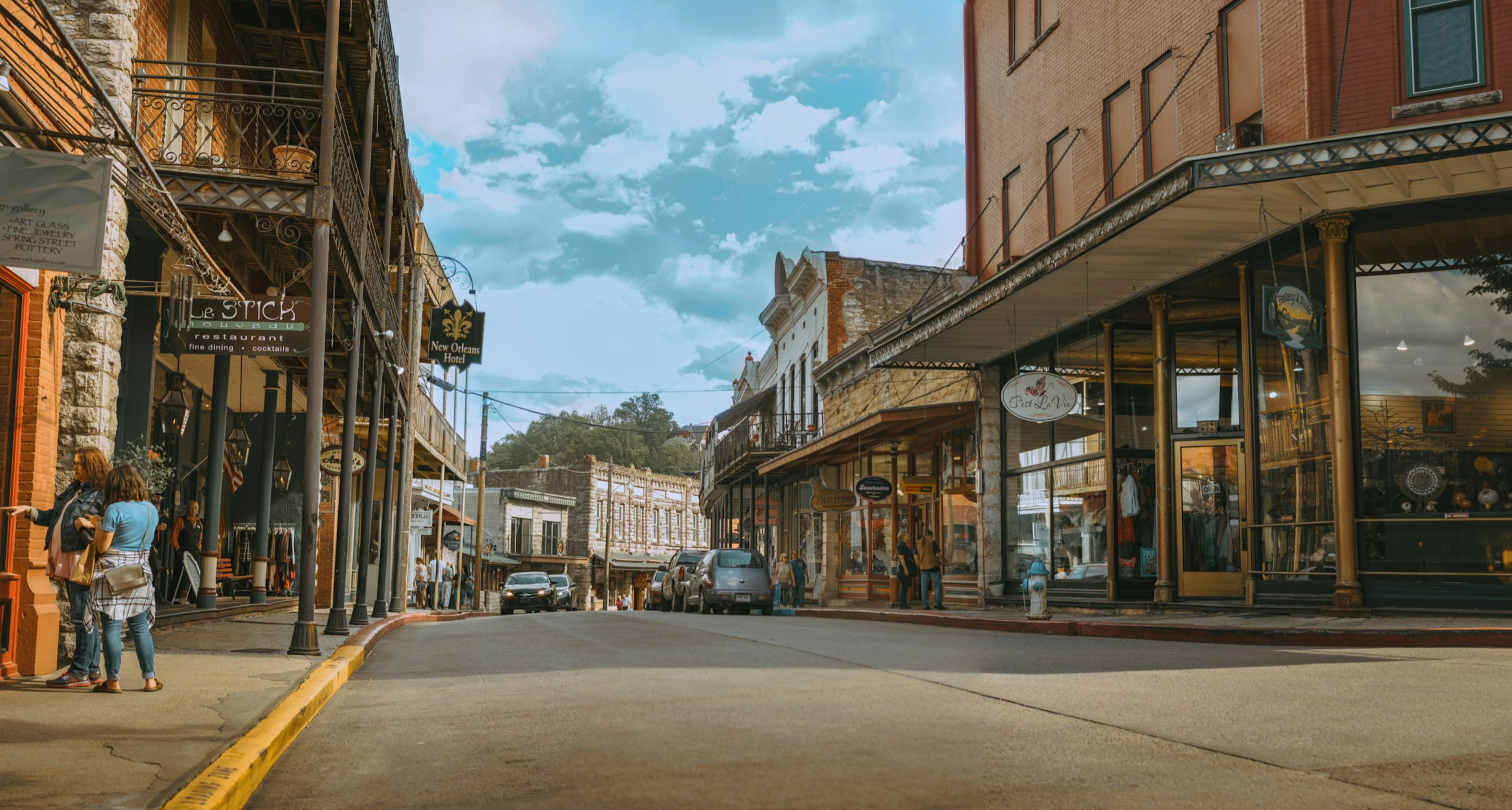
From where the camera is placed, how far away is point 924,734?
645 centimetres

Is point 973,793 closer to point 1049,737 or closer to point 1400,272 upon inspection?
point 1049,737

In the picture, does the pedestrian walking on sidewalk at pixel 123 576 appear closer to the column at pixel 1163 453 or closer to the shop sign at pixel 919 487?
the column at pixel 1163 453

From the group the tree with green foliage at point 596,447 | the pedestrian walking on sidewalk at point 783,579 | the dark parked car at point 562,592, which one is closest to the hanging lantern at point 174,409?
the pedestrian walking on sidewalk at point 783,579

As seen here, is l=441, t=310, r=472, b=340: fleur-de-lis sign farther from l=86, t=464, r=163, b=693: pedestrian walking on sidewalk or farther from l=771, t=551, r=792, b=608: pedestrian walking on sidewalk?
l=86, t=464, r=163, b=693: pedestrian walking on sidewalk

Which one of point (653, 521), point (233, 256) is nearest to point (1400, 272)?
point (233, 256)

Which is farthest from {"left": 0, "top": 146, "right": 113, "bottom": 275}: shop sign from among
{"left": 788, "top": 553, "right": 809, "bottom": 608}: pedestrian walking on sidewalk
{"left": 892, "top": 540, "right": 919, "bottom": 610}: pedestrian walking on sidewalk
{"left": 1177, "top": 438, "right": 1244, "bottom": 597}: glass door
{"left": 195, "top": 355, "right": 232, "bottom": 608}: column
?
{"left": 788, "top": 553, "right": 809, "bottom": 608}: pedestrian walking on sidewalk

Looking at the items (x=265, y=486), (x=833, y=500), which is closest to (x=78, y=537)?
(x=265, y=486)

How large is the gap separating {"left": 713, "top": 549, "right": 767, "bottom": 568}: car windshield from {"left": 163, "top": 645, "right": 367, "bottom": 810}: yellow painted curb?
17960 mm

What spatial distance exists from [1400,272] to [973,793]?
463 inches

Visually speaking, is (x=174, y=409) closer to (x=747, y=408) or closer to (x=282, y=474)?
(x=282, y=474)

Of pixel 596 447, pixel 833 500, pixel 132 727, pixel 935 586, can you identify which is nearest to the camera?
pixel 132 727

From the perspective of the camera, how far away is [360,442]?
99.1 feet

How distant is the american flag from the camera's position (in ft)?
72.1

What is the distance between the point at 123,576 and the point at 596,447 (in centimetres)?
7858
